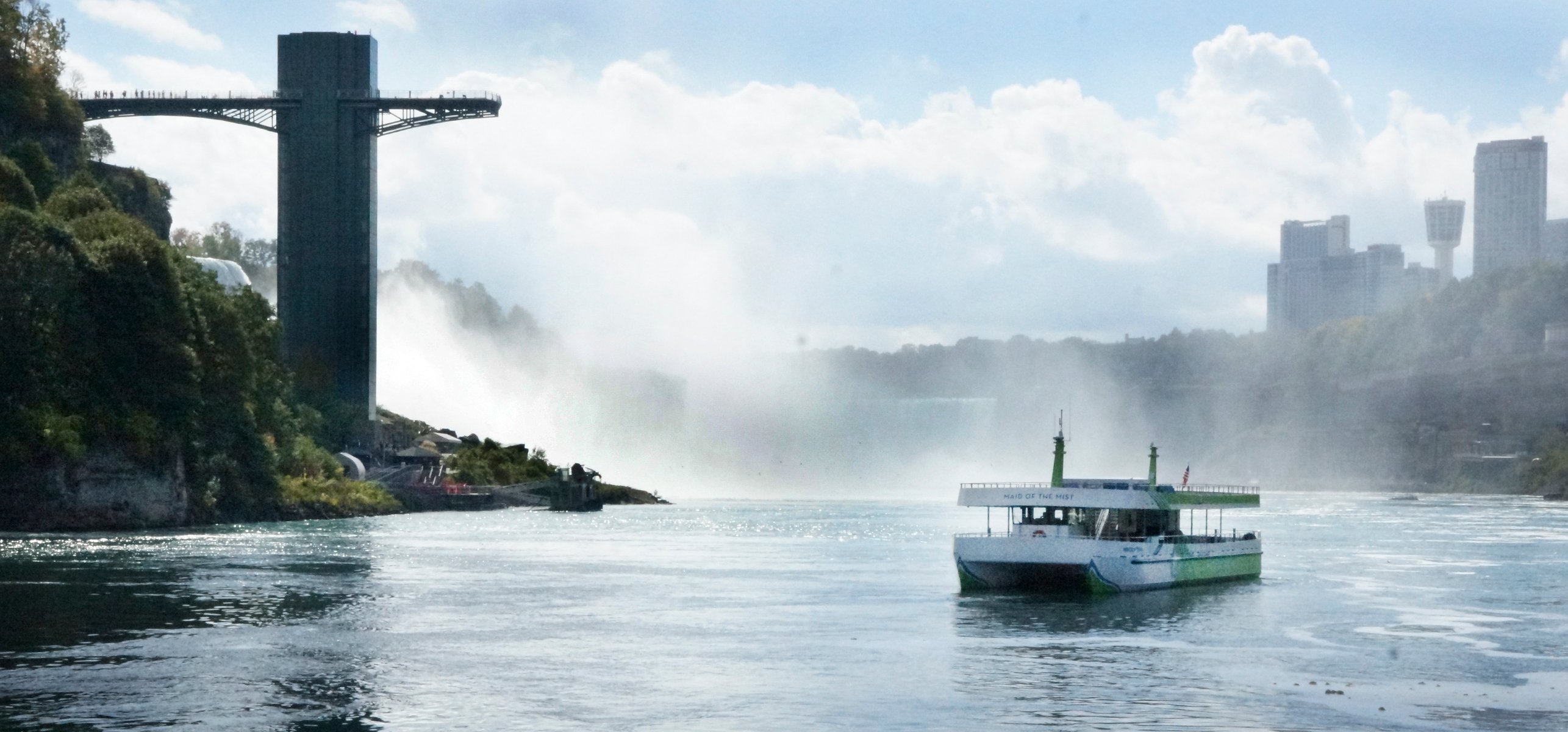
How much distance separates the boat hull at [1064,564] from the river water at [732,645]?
134cm

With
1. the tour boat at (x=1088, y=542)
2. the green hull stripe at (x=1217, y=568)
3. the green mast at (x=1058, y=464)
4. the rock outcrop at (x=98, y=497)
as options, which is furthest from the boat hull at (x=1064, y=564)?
the rock outcrop at (x=98, y=497)

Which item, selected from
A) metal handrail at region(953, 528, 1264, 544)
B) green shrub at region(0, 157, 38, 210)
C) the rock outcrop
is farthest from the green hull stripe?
green shrub at region(0, 157, 38, 210)

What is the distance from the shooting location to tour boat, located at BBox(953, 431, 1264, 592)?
75.2 metres

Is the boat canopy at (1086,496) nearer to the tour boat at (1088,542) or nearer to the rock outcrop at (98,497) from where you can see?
the tour boat at (1088,542)

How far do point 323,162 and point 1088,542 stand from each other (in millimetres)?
126863

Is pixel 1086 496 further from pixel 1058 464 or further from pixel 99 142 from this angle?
pixel 99 142

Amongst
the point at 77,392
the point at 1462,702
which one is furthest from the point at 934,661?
the point at 77,392

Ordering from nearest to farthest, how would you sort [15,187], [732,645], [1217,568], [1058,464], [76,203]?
[732,645] < [1058,464] < [1217,568] < [15,187] < [76,203]

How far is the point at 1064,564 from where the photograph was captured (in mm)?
75000

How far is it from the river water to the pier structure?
3372 inches

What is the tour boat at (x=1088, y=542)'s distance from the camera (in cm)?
7519

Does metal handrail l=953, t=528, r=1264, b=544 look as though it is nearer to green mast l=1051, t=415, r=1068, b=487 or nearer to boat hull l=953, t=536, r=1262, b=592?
boat hull l=953, t=536, r=1262, b=592

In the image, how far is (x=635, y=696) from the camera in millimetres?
45875

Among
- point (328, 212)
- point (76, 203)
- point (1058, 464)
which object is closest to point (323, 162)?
point (328, 212)
